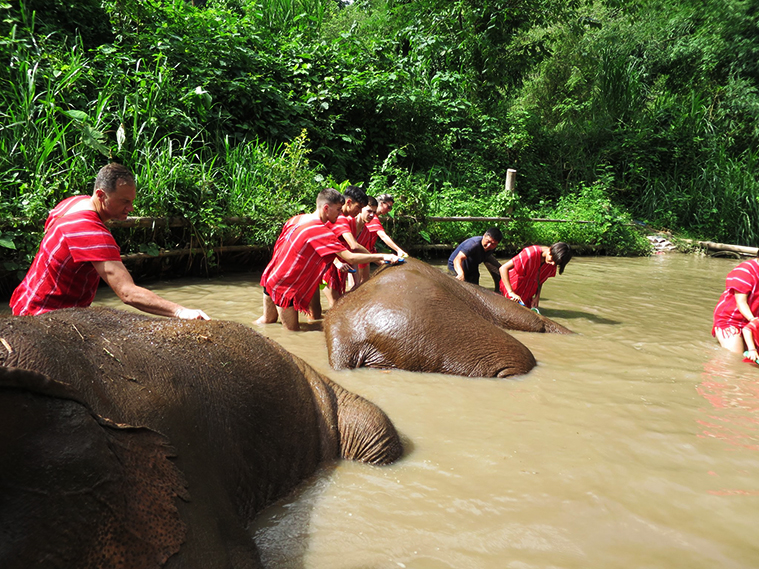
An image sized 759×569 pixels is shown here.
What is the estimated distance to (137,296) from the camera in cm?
252

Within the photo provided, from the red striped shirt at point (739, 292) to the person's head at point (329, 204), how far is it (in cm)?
330

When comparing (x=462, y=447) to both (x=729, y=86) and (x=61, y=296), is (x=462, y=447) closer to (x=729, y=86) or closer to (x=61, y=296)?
(x=61, y=296)

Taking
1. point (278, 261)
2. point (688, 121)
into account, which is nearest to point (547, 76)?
point (688, 121)

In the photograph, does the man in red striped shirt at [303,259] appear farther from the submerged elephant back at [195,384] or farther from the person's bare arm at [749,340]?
the person's bare arm at [749,340]

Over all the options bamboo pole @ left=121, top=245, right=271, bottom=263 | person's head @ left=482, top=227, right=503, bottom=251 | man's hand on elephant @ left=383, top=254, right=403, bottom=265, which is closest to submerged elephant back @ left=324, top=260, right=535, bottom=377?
man's hand on elephant @ left=383, top=254, right=403, bottom=265

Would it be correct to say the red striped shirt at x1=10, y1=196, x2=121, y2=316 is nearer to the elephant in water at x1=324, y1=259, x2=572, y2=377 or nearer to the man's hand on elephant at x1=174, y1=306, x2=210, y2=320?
the man's hand on elephant at x1=174, y1=306, x2=210, y2=320

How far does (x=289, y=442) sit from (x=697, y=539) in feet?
4.96

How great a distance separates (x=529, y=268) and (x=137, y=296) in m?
4.41

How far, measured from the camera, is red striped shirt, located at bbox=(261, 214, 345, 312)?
189 inches

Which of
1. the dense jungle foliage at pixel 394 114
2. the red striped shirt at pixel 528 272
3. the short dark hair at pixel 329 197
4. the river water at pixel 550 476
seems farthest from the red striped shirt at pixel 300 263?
the dense jungle foliage at pixel 394 114

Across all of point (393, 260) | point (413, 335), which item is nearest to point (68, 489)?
point (413, 335)

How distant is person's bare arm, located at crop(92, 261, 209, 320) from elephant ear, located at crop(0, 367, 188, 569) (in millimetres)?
1089

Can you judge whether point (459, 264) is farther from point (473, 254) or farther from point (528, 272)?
point (528, 272)

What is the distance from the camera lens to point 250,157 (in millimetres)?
8641
